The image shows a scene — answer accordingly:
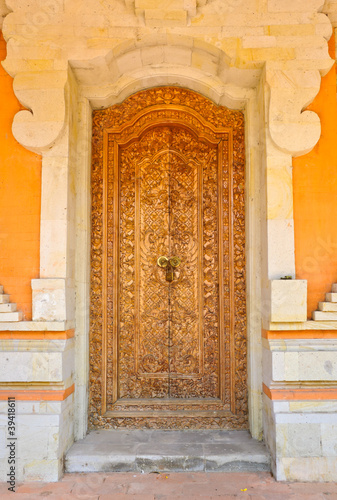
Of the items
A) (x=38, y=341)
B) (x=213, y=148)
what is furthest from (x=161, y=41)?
(x=38, y=341)

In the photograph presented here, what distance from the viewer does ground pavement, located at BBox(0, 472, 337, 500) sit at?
3109 millimetres

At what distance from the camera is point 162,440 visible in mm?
3746

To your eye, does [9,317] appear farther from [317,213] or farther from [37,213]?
[317,213]

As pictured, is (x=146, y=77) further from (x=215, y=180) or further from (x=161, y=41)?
(x=215, y=180)

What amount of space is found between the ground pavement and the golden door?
64 cm

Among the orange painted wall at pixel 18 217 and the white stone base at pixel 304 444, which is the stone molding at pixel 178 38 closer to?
the orange painted wall at pixel 18 217

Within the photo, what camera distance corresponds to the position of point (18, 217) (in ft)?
12.1

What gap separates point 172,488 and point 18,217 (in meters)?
2.45

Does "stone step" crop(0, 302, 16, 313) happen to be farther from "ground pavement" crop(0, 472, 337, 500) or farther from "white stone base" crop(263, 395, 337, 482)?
"white stone base" crop(263, 395, 337, 482)

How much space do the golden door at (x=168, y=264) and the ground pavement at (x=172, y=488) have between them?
2.10ft

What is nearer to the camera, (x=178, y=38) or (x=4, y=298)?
(x=4, y=298)

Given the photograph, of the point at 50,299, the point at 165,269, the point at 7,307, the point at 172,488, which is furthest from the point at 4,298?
the point at 172,488

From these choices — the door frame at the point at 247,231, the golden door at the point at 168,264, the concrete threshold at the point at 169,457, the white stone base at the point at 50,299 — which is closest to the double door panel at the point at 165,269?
the golden door at the point at 168,264

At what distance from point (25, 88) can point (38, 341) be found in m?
2.08
